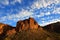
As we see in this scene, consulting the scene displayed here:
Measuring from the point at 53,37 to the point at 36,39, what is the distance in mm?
14752

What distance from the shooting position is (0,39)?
601ft

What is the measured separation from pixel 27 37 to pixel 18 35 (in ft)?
36.0

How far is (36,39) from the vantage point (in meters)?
163

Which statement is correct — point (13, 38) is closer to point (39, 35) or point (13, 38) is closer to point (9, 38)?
point (9, 38)

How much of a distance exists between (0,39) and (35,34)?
1262 inches

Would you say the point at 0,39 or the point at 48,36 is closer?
the point at 48,36

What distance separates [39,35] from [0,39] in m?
35.5

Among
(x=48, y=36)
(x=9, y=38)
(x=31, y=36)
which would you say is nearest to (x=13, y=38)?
(x=9, y=38)

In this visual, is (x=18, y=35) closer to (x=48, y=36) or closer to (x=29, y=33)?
(x=29, y=33)

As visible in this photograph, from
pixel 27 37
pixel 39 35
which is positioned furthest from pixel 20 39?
pixel 39 35

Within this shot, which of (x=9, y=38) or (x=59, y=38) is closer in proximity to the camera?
(x=59, y=38)

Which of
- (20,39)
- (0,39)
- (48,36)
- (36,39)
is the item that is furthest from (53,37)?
(0,39)

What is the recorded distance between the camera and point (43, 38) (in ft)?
544

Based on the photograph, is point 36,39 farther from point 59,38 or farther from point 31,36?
point 59,38
